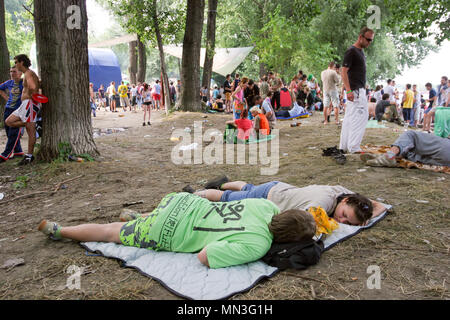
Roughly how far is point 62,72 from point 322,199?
4.80 metres

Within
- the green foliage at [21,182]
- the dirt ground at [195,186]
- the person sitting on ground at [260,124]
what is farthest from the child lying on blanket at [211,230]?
the person sitting on ground at [260,124]

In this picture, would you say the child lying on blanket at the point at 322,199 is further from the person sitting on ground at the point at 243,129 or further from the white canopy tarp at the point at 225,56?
the white canopy tarp at the point at 225,56

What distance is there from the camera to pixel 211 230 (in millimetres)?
2475

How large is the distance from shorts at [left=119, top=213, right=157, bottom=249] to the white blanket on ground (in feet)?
0.16

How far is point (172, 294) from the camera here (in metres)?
2.17

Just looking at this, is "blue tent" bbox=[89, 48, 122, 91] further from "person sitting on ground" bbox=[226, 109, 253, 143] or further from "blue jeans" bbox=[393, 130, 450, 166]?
"blue jeans" bbox=[393, 130, 450, 166]

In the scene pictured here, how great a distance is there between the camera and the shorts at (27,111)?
556cm

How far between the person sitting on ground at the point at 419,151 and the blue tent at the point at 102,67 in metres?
26.7

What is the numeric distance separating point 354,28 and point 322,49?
465 cm

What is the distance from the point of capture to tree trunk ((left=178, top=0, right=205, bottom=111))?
12.5m

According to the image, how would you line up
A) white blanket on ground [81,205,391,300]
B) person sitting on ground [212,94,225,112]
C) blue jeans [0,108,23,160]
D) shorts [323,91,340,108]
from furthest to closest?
person sitting on ground [212,94,225,112] → shorts [323,91,340,108] → blue jeans [0,108,23,160] → white blanket on ground [81,205,391,300]

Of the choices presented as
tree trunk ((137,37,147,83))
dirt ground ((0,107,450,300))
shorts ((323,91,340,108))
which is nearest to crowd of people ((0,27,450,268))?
dirt ground ((0,107,450,300))

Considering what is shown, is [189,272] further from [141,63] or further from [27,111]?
Answer: [141,63]
